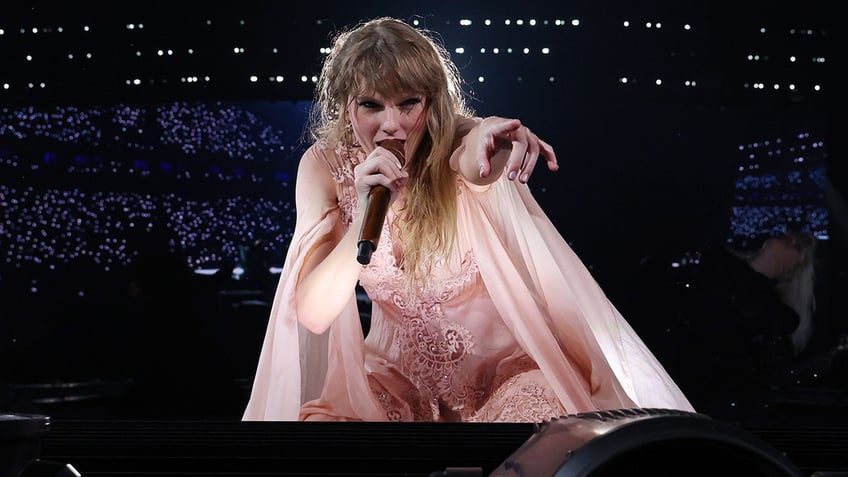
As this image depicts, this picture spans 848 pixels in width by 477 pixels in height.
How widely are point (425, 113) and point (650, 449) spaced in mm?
1452

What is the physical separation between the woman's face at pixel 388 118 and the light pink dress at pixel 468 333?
0.05 m

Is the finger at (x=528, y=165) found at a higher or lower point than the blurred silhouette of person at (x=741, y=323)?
higher

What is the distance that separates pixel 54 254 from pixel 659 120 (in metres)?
2.27

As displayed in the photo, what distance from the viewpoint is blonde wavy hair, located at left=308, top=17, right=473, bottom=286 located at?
5.66 ft

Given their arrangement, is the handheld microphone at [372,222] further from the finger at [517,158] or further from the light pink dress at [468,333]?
the light pink dress at [468,333]

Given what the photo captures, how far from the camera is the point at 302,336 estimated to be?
183 cm

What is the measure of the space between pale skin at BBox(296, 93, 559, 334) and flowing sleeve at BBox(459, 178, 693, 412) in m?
0.12

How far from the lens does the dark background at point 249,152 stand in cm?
298

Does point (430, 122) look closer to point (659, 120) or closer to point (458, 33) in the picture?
point (458, 33)

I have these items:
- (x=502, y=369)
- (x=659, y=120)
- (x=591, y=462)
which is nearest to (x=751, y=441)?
(x=591, y=462)

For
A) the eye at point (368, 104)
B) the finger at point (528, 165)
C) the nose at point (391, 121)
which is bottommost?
the finger at point (528, 165)

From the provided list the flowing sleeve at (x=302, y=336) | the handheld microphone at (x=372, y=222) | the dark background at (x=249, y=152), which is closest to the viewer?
the handheld microphone at (x=372, y=222)

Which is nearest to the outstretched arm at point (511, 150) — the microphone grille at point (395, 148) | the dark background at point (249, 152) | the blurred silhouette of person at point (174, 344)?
the microphone grille at point (395, 148)

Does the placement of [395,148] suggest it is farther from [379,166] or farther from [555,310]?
[555,310]
